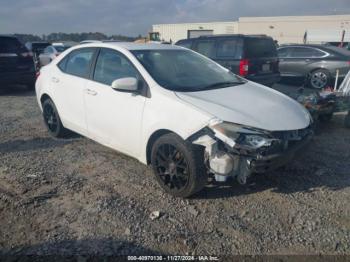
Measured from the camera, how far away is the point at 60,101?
4.84m

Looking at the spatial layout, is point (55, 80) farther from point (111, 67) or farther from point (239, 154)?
point (239, 154)

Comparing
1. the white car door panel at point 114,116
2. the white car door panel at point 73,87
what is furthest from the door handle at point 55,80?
the white car door panel at point 114,116

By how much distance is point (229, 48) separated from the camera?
7.91 metres

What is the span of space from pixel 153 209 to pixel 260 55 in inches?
241

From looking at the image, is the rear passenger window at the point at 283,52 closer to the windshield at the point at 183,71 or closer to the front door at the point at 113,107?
the windshield at the point at 183,71

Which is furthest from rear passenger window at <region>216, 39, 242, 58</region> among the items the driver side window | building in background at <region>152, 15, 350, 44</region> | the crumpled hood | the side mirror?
building in background at <region>152, 15, 350, 44</region>

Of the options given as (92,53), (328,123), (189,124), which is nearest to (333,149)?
(328,123)

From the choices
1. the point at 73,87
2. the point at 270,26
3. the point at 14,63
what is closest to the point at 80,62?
the point at 73,87

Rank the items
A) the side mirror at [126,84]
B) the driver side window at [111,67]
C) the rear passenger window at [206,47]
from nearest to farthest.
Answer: the side mirror at [126,84] → the driver side window at [111,67] → the rear passenger window at [206,47]

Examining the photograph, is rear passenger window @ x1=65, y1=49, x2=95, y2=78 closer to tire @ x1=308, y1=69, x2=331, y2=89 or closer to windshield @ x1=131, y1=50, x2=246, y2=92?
windshield @ x1=131, y1=50, x2=246, y2=92

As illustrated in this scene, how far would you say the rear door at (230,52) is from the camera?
7.68 metres

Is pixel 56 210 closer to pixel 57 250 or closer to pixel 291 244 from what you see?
pixel 57 250

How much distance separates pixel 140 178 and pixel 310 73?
29.9 ft

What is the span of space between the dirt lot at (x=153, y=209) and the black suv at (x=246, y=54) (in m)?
3.63
